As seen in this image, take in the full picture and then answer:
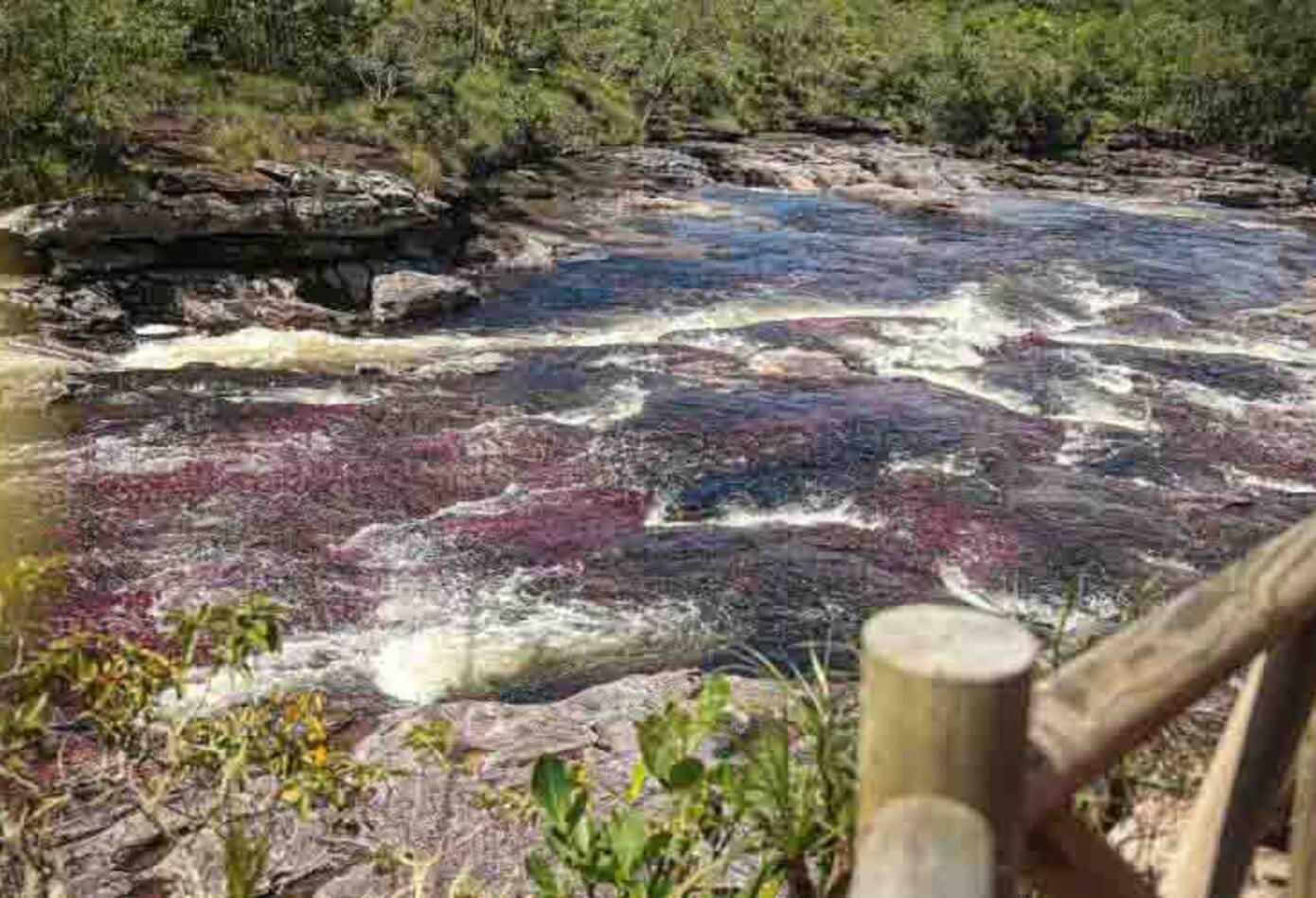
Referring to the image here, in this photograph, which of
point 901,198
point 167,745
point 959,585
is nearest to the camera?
point 167,745

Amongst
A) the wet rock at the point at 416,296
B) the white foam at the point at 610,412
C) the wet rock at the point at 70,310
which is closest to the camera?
the white foam at the point at 610,412

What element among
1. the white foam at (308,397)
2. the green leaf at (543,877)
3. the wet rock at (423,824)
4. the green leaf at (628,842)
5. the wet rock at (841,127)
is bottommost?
the white foam at (308,397)

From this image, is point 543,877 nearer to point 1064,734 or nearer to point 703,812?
point 703,812

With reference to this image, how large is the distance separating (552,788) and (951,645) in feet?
4.95

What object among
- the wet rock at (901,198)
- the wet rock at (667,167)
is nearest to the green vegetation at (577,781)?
the wet rock at (901,198)

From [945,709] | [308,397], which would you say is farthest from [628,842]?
[308,397]

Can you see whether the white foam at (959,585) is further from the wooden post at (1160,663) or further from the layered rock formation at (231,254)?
the layered rock formation at (231,254)

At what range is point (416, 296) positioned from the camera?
18281 mm

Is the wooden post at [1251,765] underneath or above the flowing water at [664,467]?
above

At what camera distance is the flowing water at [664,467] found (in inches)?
358

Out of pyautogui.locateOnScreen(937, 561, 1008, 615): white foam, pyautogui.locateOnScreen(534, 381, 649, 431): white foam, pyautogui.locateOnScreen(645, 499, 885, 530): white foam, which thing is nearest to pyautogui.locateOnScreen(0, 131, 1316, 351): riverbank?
pyautogui.locateOnScreen(534, 381, 649, 431): white foam

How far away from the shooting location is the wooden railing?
1.20 meters

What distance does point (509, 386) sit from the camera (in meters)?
14.8

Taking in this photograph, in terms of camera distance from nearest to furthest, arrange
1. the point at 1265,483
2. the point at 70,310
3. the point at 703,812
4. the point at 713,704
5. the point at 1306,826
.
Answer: the point at 1306,826 → the point at 713,704 → the point at 703,812 → the point at 1265,483 → the point at 70,310
